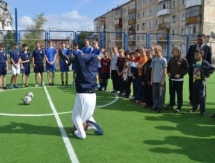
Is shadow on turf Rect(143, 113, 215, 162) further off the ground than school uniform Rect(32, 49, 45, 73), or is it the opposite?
school uniform Rect(32, 49, 45, 73)

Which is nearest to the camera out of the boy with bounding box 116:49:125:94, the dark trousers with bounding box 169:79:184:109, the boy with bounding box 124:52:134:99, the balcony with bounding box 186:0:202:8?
the dark trousers with bounding box 169:79:184:109

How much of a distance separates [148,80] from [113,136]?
11.1ft

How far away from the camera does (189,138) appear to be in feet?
18.5

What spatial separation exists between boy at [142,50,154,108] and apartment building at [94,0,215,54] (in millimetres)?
16505

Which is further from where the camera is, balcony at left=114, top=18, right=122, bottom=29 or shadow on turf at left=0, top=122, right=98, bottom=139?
balcony at left=114, top=18, right=122, bottom=29

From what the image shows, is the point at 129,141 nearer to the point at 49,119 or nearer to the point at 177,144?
the point at 177,144

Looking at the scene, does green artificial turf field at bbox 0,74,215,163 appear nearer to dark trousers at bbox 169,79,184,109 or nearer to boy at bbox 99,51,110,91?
dark trousers at bbox 169,79,184,109

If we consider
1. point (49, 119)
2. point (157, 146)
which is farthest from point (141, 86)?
point (157, 146)

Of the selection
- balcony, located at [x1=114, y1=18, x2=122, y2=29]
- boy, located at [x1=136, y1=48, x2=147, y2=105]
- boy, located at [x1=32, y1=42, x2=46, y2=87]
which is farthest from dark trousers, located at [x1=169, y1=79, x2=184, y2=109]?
balcony, located at [x1=114, y1=18, x2=122, y2=29]

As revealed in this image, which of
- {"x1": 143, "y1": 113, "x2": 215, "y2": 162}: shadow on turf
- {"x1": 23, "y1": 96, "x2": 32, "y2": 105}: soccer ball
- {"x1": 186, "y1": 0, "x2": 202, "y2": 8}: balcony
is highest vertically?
{"x1": 186, "y1": 0, "x2": 202, "y2": 8}: balcony

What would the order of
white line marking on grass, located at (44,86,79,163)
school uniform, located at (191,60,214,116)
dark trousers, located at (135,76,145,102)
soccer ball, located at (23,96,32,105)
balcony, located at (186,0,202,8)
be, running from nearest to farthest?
white line marking on grass, located at (44,86,79,163) < school uniform, located at (191,60,214,116) < soccer ball, located at (23,96,32,105) < dark trousers, located at (135,76,145,102) < balcony, located at (186,0,202,8)

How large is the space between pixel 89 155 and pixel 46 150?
89 centimetres

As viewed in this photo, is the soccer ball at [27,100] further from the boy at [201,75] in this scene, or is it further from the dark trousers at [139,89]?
the boy at [201,75]

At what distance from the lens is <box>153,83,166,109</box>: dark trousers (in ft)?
26.1
